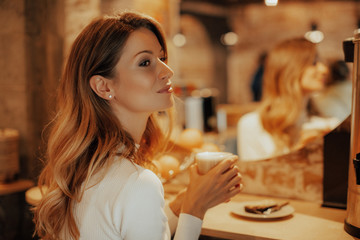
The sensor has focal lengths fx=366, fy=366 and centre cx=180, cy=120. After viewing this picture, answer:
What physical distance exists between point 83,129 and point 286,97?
1783mm

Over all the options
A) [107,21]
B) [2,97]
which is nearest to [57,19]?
[2,97]

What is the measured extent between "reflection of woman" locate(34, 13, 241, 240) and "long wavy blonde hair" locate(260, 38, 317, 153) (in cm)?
139

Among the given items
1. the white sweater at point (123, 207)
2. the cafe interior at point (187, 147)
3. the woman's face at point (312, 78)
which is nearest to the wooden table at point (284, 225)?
the cafe interior at point (187, 147)

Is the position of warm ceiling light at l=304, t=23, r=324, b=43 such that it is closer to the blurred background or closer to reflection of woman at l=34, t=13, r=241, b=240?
the blurred background

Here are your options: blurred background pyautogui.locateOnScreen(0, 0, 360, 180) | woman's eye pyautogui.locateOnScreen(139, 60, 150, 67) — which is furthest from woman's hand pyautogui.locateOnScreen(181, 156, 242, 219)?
blurred background pyautogui.locateOnScreen(0, 0, 360, 180)

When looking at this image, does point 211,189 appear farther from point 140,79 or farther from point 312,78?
point 312,78

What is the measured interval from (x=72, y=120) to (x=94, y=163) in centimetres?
19

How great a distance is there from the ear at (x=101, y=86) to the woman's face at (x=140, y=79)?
0.02m

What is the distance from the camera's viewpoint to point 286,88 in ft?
8.48

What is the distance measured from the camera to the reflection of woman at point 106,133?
1.13 meters

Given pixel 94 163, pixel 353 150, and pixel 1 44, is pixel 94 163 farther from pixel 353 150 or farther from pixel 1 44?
pixel 1 44

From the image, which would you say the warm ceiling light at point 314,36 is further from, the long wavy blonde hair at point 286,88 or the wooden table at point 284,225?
the wooden table at point 284,225

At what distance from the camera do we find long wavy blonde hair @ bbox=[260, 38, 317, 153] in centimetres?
251

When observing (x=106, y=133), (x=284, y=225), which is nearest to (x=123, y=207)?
(x=106, y=133)
